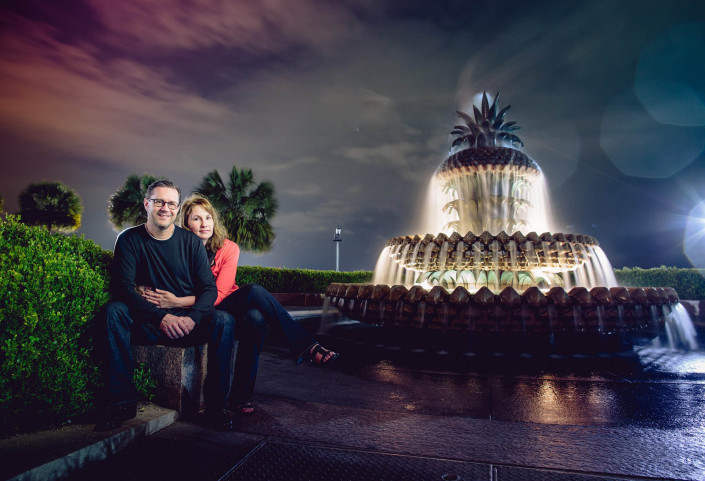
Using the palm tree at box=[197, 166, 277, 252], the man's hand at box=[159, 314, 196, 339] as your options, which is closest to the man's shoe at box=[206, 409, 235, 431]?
the man's hand at box=[159, 314, 196, 339]

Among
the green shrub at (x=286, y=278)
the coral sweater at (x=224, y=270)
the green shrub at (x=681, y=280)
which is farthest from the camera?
the green shrub at (x=286, y=278)

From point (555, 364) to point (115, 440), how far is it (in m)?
4.61

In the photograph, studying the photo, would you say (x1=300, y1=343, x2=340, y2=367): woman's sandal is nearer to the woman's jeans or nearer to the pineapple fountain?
the woman's jeans

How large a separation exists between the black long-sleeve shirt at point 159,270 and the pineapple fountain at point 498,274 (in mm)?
3127

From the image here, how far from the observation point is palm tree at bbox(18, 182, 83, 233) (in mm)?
29484

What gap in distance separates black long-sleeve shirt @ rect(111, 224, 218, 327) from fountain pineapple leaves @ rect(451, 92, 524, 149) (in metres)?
7.55

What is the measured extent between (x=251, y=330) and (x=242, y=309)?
0.69 ft

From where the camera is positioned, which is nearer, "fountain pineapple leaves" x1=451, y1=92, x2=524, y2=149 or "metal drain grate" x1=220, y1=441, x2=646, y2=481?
"metal drain grate" x1=220, y1=441, x2=646, y2=481

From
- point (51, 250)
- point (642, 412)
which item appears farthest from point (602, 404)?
point (51, 250)

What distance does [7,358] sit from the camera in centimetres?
190

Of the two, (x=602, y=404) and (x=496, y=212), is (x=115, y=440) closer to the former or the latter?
(x=602, y=404)

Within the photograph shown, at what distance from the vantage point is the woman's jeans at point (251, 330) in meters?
2.72

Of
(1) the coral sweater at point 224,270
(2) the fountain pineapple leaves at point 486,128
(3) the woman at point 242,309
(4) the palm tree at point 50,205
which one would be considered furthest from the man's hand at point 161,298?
(4) the palm tree at point 50,205

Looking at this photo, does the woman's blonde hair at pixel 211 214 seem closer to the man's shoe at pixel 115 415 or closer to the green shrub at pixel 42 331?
the green shrub at pixel 42 331
